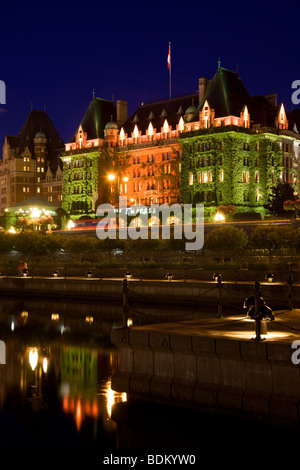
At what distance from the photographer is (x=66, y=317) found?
36156 millimetres

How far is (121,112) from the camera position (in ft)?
380

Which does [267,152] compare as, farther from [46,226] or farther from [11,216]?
[11,216]

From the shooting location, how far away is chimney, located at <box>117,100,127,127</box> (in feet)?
379

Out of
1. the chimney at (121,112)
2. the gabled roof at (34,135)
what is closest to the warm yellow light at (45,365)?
the chimney at (121,112)

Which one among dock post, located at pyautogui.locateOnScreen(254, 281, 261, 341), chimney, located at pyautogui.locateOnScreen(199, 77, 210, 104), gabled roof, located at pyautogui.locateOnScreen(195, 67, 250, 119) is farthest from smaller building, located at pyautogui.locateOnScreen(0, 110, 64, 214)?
dock post, located at pyautogui.locateOnScreen(254, 281, 261, 341)

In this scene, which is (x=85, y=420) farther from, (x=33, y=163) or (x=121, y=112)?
(x=33, y=163)

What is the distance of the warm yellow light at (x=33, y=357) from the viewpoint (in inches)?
894

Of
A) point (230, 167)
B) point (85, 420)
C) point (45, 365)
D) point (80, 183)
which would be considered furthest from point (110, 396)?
point (80, 183)

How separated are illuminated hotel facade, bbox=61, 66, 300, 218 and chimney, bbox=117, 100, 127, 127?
164mm

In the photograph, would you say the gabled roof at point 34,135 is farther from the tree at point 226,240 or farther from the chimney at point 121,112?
the tree at point 226,240

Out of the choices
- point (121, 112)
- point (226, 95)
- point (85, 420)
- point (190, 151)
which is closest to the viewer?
point (85, 420)

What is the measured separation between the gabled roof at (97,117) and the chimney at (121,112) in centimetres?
152

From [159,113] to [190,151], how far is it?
53.6 ft

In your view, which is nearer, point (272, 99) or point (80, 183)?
point (272, 99)
